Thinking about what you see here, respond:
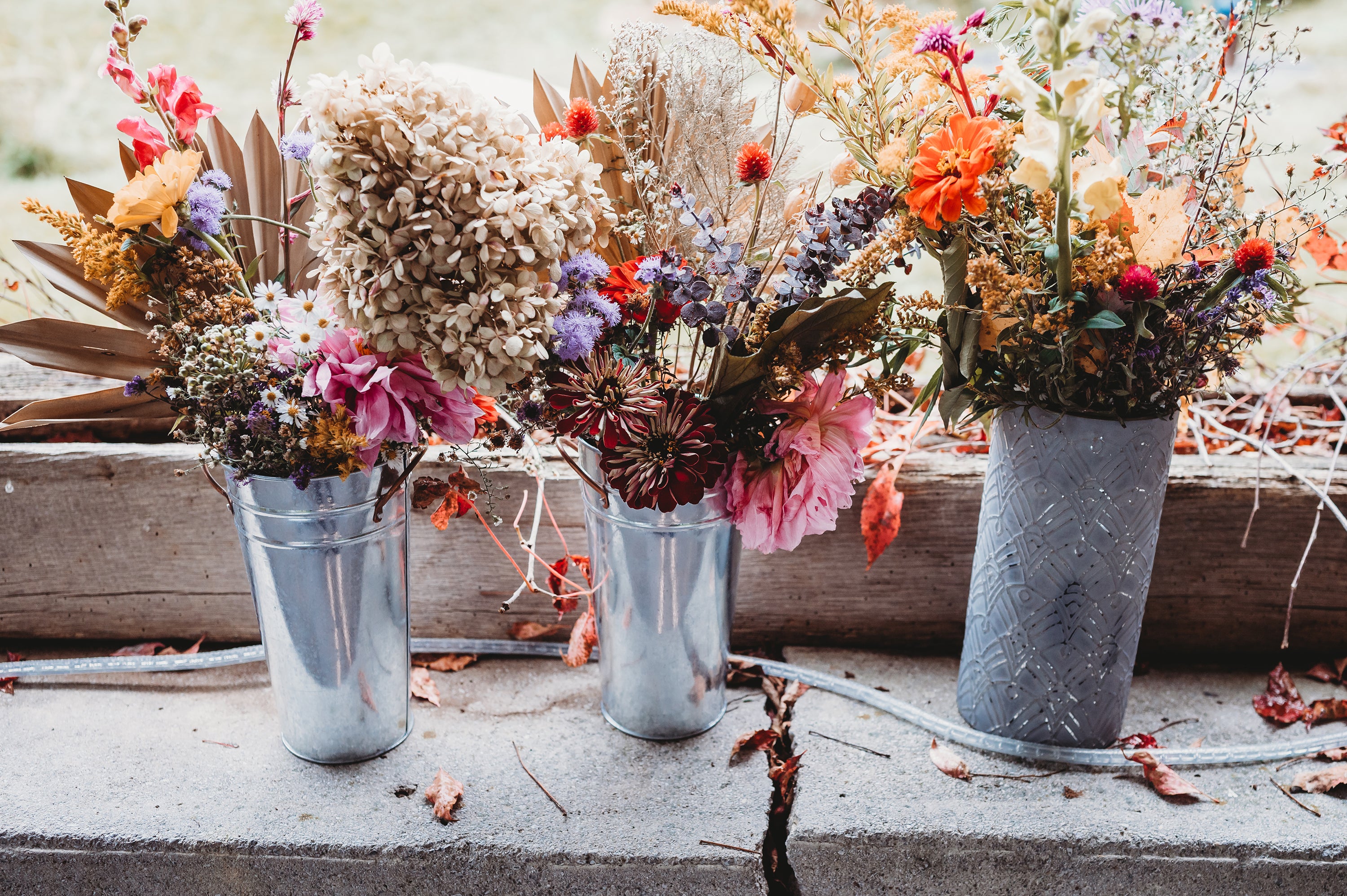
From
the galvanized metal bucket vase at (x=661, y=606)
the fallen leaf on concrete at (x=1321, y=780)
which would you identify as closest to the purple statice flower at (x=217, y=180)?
the galvanized metal bucket vase at (x=661, y=606)

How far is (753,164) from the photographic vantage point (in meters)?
0.88

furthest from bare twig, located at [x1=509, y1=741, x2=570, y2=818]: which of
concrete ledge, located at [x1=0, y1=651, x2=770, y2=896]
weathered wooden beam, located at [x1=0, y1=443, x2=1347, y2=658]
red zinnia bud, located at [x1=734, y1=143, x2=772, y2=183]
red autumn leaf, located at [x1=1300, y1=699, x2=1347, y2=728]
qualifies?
red autumn leaf, located at [x1=1300, y1=699, x2=1347, y2=728]

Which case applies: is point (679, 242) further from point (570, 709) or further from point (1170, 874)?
point (1170, 874)

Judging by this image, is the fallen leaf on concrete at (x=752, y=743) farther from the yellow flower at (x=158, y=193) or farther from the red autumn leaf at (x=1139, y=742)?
the yellow flower at (x=158, y=193)

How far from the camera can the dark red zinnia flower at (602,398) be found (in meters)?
0.89

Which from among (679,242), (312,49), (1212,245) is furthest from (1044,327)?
(312,49)

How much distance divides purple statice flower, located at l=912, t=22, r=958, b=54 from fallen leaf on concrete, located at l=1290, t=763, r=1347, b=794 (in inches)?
36.4

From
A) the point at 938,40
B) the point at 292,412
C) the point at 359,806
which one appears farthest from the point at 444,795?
the point at 938,40

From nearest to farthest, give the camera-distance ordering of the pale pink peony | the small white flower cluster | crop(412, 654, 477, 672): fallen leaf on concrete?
the small white flower cluster, the pale pink peony, crop(412, 654, 477, 672): fallen leaf on concrete

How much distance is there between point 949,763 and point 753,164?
729 millimetres

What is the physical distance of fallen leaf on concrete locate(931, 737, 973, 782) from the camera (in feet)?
3.55

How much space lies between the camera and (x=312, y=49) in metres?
2.58

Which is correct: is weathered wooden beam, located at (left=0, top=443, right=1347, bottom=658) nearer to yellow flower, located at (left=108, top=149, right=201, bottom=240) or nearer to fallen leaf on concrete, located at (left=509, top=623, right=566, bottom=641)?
fallen leaf on concrete, located at (left=509, top=623, right=566, bottom=641)

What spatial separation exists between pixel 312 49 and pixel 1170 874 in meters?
2.72
